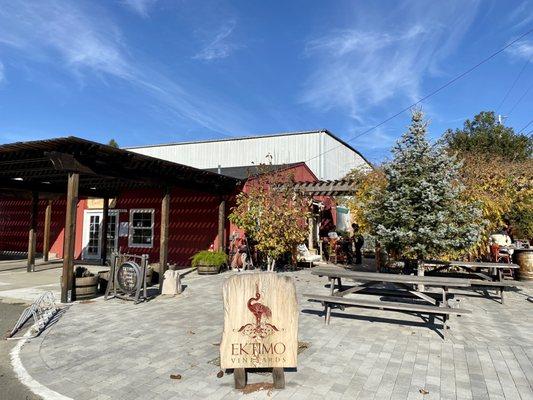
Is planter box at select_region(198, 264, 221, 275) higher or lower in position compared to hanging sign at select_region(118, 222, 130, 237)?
lower

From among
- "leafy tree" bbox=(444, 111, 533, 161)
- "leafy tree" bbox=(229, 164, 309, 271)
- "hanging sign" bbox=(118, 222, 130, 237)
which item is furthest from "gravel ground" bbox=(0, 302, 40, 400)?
"leafy tree" bbox=(444, 111, 533, 161)

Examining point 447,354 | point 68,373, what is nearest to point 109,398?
point 68,373

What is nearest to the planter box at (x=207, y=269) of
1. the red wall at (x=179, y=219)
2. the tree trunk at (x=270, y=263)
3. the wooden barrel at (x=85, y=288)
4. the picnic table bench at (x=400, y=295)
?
the tree trunk at (x=270, y=263)

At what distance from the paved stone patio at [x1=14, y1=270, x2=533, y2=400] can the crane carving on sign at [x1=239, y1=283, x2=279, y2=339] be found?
1.79ft

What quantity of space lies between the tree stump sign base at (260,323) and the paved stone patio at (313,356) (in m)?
0.30

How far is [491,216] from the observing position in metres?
11.7

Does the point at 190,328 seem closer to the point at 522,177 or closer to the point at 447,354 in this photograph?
the point at 447,354

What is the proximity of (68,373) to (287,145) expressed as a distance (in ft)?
75.9

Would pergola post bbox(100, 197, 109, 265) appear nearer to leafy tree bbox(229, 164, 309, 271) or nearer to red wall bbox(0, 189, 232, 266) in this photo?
red wall bbox(0, 189, 232, 266)

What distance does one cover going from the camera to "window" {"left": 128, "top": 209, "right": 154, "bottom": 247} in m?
16.1

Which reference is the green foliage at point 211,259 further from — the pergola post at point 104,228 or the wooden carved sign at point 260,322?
the wooden carved sign at point 260,322

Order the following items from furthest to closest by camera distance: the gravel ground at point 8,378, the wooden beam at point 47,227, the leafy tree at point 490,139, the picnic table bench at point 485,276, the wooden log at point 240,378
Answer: the leafy tree at point 490,139 < the wooden beam at point 47,227 < the picnic table bench at point 485,276 < the wooden log at point 240,378 < the gravel ground at point 8,378

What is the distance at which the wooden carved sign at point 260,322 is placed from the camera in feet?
12.7

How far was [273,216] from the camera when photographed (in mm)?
11977
